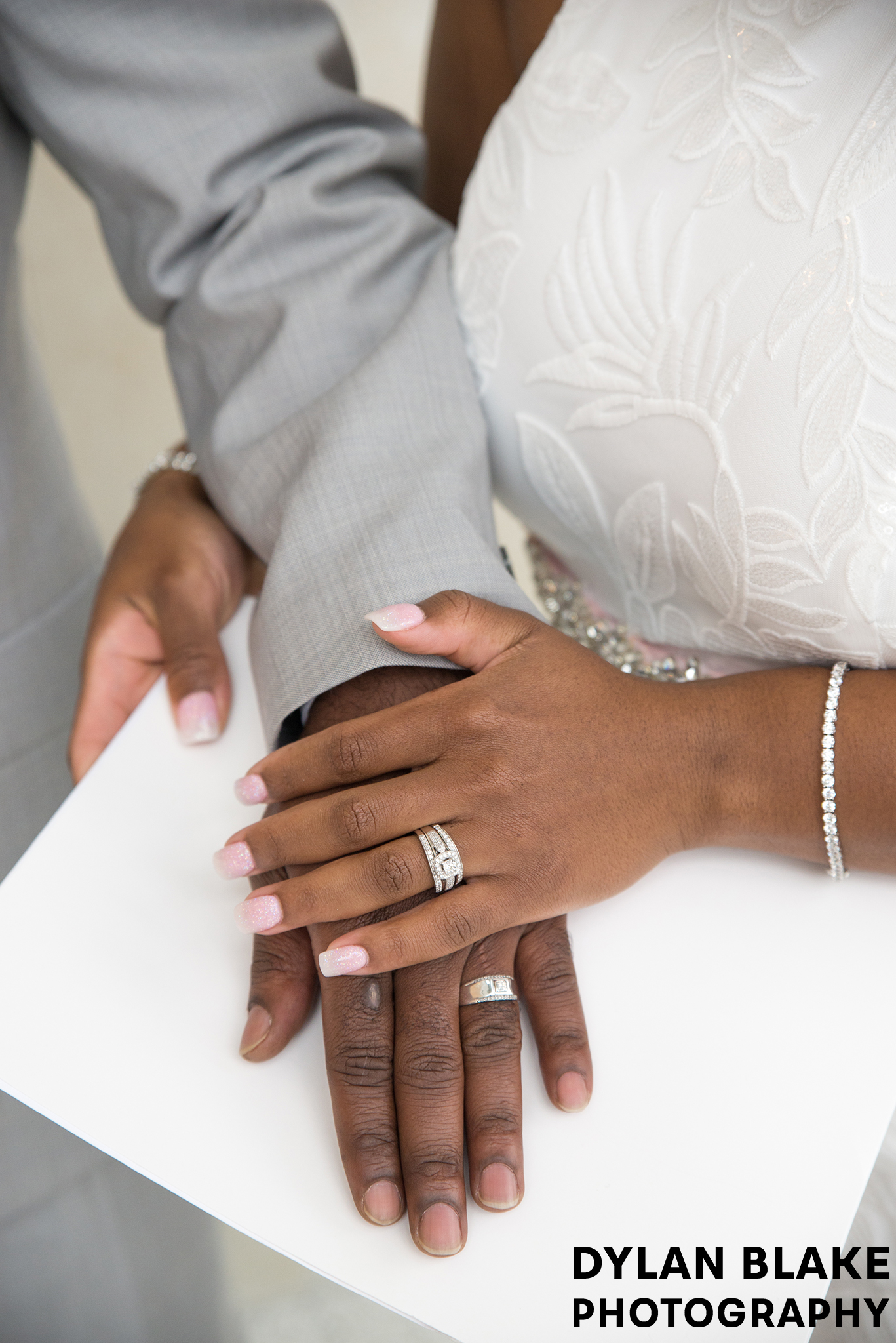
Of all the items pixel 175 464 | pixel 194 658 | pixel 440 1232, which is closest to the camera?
pixel 440 1232

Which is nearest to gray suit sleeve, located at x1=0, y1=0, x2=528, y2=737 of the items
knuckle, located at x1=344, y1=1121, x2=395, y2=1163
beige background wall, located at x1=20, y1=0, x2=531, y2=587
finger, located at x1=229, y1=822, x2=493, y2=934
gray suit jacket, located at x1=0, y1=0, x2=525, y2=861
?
gray suit jacket, located at x1=0, y1=0, x2=525, y2=861

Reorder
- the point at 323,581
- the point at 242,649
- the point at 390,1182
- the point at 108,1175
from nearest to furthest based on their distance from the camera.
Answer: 1. the point at 390,1182
2. the point at 323,581
3. the point at 242,649
4. the point at 108,1175

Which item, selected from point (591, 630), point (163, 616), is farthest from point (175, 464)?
point (591, 630)

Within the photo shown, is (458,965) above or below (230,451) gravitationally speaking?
below

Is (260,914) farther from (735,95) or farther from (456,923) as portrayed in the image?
(735,95)

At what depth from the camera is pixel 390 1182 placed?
42cm

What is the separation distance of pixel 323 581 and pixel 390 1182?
29 cm

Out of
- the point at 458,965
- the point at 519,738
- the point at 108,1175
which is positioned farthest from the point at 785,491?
the point at 108,1175

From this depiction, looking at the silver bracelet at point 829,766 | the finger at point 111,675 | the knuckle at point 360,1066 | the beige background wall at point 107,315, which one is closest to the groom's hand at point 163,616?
the finger at point 111,675

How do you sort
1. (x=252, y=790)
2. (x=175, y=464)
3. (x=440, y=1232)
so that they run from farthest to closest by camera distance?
(x=175, y=464)
(x=252, y=790)
(x=440, y=1232)

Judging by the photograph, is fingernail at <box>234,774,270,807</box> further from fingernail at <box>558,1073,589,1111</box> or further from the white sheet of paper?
fingernail at <box>558,1073,589,1111</box>

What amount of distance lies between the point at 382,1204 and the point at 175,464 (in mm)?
554

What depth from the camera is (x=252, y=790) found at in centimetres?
50

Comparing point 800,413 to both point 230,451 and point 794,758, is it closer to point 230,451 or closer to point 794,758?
point 794,758
